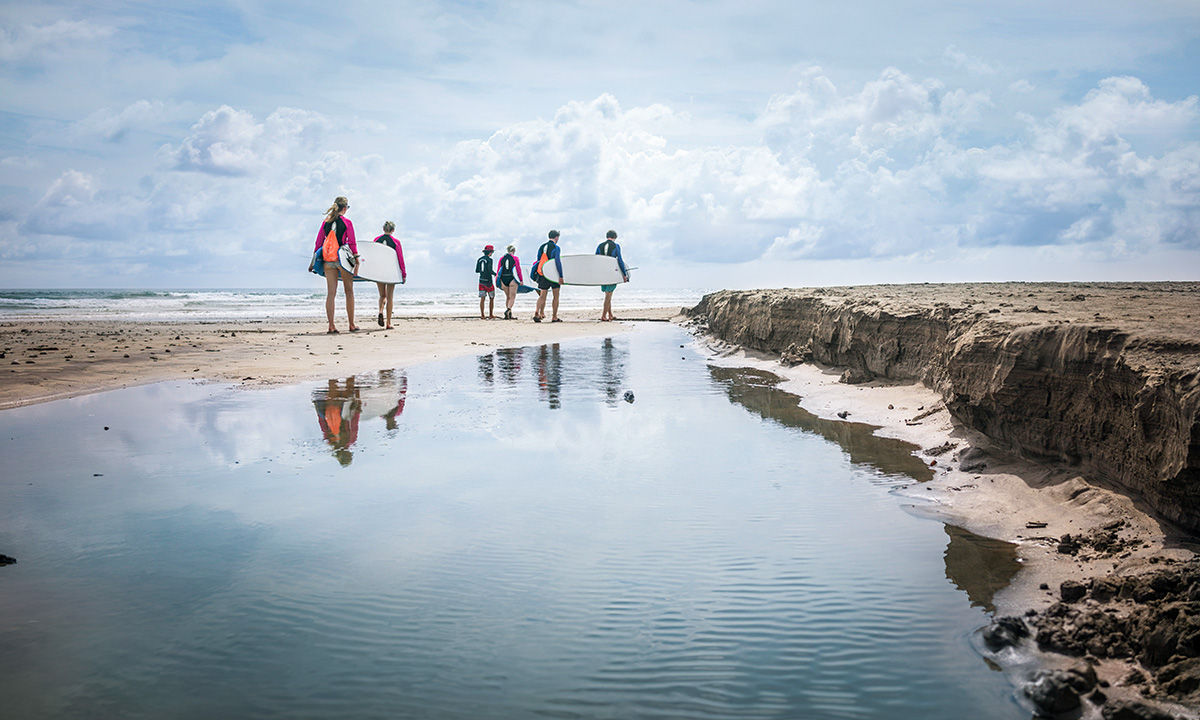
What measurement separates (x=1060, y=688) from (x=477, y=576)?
7.79 ft

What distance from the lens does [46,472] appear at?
5285 mm

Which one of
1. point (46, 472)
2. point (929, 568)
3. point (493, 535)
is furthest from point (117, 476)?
point (929, 568)

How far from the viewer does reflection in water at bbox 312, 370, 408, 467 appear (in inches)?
258

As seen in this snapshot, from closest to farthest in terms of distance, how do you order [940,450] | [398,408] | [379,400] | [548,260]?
[940,450], [398,408], [379,400], [548,260]

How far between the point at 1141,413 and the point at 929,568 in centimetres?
137

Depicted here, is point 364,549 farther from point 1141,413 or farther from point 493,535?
point 1141,413

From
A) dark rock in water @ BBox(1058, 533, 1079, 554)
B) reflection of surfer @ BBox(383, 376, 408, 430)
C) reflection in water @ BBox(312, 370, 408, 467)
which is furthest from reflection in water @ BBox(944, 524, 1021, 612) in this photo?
reflection of surfer @ BBox(383, 376, 408, 430)

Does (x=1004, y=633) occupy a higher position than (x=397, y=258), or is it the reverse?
(x=397, y=258)

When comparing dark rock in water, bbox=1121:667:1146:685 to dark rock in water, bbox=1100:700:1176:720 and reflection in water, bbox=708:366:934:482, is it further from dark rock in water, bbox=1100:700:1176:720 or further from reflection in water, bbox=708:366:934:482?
reflection in water, bbox=708:366:934:482

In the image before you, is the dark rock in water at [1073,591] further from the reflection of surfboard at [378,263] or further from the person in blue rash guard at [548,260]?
the person in blue rash guard at [548,260]

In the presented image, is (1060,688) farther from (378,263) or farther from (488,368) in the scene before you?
(378,263)

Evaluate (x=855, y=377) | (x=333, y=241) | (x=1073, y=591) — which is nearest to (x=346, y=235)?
(x=333, y=241)

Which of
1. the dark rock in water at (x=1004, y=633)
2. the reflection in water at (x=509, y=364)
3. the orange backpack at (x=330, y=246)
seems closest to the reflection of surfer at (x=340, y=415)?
the reflection in water at (x=509, y=364)

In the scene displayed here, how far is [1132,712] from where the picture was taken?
255cm
